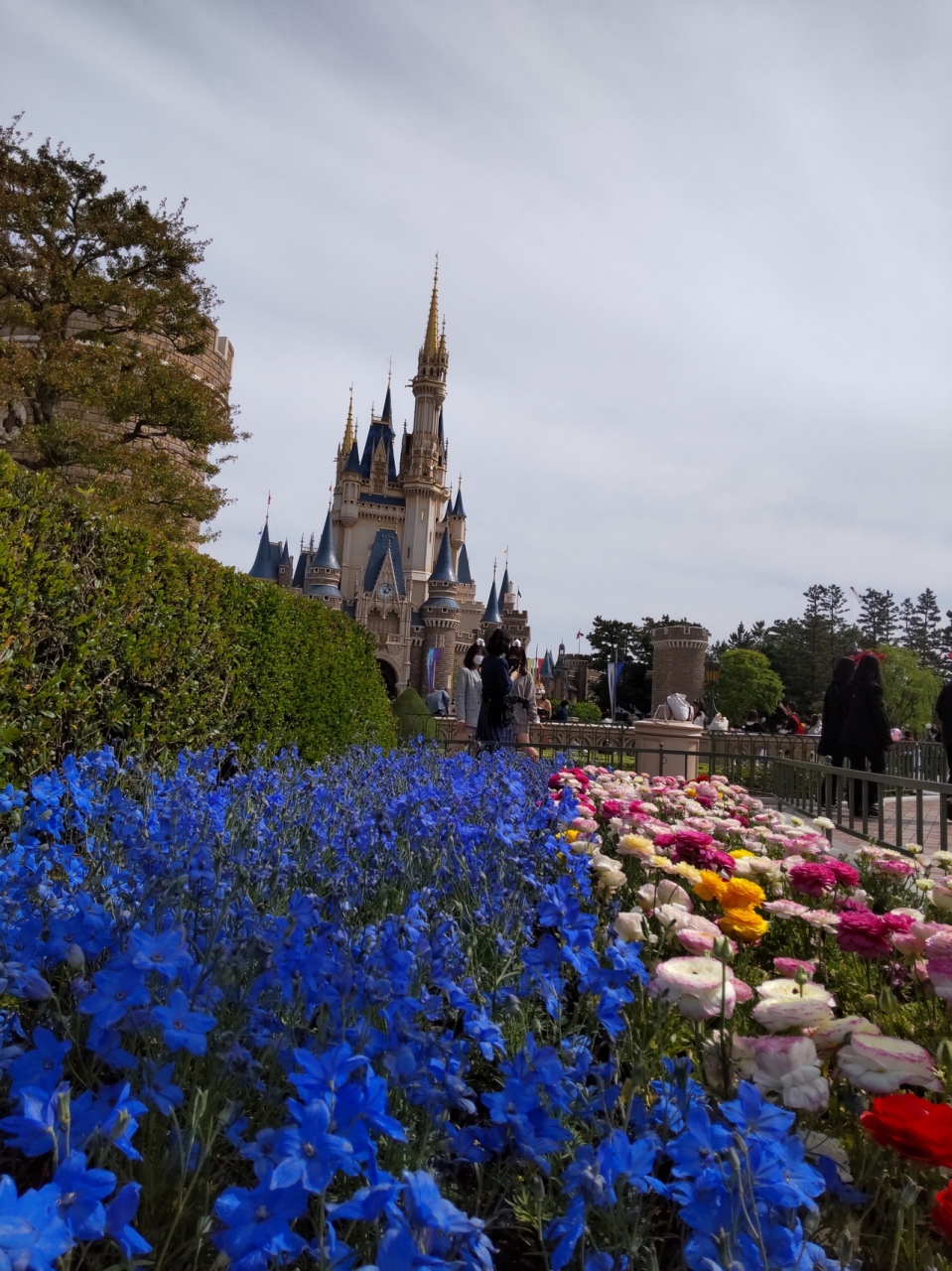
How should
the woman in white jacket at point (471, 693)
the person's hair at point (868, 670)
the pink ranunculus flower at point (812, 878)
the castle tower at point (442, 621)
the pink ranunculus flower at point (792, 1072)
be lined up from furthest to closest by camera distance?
the castle tower at point (442, 621) → the woman in white jacket at point (471, 693) → the person's hair at point (868, 670) → the pink ranunculus flower at point (812, 878) → the pink ranunculus flower at point (792, 1072)

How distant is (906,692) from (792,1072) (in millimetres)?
50641

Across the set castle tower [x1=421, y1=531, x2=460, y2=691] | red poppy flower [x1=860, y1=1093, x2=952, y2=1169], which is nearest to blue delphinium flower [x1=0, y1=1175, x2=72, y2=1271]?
red poppy flower [x1=860, y1=1093, x2=952, y2=1169]

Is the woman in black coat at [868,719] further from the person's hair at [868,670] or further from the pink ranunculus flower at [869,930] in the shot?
the pink ranunculus flower at [869,930]

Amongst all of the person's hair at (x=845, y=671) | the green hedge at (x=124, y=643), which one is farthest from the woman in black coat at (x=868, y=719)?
the green hedge at (x=124, y=643)

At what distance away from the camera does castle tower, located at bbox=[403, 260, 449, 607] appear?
7194 cm

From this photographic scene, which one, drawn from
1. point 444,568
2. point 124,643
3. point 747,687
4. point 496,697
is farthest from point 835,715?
point 444,568

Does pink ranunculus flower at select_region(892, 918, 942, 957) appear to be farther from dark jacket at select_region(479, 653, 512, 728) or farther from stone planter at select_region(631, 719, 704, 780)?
stone planter at select_region(631, 719, 704, 780)

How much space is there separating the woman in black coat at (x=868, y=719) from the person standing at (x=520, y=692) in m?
3.64

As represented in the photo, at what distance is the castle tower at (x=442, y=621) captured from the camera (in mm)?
64000

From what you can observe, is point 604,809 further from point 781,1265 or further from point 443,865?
point 781,1265

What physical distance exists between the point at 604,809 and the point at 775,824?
3.75 feet

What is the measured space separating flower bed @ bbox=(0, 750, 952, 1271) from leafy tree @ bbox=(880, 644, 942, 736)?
4381cm

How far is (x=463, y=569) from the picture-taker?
76438 millimetres

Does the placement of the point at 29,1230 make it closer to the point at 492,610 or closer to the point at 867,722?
the point at 867,722
